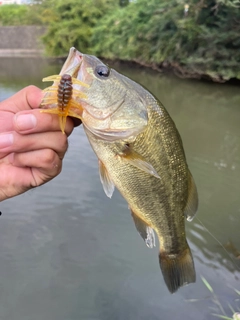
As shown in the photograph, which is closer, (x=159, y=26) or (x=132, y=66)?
(x=159, y=26)

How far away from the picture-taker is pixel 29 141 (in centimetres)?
151

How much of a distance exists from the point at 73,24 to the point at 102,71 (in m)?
27.9

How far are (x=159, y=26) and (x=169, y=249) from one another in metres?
17.5

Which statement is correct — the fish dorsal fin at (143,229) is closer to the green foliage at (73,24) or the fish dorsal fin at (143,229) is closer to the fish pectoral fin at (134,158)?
the fish pectoral fin at (134,158)

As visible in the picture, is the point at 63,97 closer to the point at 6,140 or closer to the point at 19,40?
the point at 6,140

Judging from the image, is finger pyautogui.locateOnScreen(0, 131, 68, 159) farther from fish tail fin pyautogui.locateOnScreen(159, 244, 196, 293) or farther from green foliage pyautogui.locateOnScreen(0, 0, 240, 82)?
green foliage pyautogui.locateOnScreen(0, 0, 240, 82)

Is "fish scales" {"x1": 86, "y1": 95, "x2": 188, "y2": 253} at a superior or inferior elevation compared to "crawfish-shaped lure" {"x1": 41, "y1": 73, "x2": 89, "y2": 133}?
inferior

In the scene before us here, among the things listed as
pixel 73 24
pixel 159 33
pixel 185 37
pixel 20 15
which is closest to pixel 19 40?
pixel 20 15

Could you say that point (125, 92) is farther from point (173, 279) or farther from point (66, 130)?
point (173, 279)

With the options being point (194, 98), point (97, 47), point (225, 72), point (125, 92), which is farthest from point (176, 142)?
point (97, 47)

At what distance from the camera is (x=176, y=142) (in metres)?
1.61

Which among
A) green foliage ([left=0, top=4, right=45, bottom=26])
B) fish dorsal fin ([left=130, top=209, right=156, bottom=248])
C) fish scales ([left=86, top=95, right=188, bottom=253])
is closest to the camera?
fish scales ([left=86, top=95, right=188, bottom=253])

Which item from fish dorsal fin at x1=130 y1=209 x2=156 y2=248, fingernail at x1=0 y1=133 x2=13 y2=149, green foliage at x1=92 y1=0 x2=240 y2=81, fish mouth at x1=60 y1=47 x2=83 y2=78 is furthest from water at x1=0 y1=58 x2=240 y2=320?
green foliage at x1=92 y1=0 x2=240 y2=81

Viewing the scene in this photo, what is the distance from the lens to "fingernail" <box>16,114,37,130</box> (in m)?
1.43
